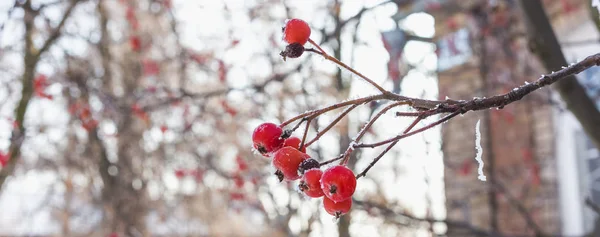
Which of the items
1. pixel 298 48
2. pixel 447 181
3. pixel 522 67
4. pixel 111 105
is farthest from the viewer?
pixel 447 181

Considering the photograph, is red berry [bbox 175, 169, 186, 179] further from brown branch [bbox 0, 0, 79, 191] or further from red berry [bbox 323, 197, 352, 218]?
red berry [bbox 323, 197, 352, 218]

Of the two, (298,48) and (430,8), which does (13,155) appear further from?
(430,8)

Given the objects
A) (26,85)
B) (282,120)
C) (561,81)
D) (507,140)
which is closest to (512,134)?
(507,140)

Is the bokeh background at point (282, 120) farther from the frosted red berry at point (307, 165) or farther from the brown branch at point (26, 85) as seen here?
the frosted red berry at point (307, 165)

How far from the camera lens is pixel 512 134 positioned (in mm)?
5211

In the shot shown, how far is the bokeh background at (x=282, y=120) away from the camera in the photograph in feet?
13.1

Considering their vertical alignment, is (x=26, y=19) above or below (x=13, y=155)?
above

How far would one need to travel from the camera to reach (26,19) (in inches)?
124

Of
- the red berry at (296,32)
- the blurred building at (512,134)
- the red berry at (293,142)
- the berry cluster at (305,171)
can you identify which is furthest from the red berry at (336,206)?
the blurred building at (512,134)

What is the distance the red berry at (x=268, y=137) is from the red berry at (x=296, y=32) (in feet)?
0.48

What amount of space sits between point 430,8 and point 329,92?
3.24 ft

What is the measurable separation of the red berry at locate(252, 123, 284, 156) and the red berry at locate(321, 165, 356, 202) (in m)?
0.13

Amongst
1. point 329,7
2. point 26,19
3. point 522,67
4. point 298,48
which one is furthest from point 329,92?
point 298,48

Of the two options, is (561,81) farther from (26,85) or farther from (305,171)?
(26,85)
